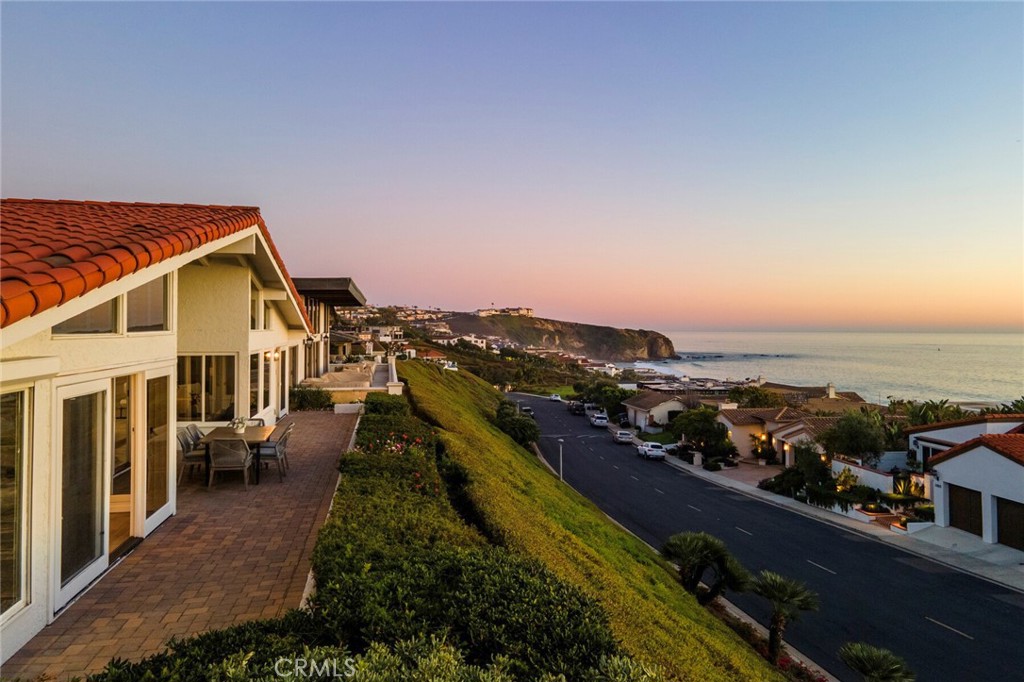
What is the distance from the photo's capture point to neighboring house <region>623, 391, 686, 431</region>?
53.6 metres

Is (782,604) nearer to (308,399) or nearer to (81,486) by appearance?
(81,486)

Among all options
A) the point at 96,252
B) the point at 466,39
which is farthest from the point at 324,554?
the point at 466,39

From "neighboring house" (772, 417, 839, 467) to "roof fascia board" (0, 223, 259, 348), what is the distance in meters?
35.3

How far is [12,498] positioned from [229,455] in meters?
5.08

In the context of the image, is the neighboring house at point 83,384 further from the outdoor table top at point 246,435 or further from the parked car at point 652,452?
the parked car at point 652,452

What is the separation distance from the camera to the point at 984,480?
20.7 metres

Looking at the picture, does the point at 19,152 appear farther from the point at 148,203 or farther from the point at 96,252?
the point at 96,252

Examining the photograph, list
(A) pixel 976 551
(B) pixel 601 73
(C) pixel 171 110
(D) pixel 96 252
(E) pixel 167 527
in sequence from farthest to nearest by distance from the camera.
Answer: (B) pixel 601 73
(C) pixel 171 110
(A) pixel 976 551
(E) pixel 167 527
(D) pixel 96 252

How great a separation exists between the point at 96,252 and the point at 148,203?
4346mm

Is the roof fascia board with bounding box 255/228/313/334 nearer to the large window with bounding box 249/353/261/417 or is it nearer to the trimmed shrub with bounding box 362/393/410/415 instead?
the large window with bounding box 249/353/261/417

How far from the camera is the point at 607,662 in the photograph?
3.45 meters

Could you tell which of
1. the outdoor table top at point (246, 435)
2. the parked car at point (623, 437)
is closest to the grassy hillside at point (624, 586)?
the outdoor table top at point (246, 435)

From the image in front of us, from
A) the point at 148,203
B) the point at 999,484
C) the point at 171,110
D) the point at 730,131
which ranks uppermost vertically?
the point at 730,131

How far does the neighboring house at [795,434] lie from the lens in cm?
3391
